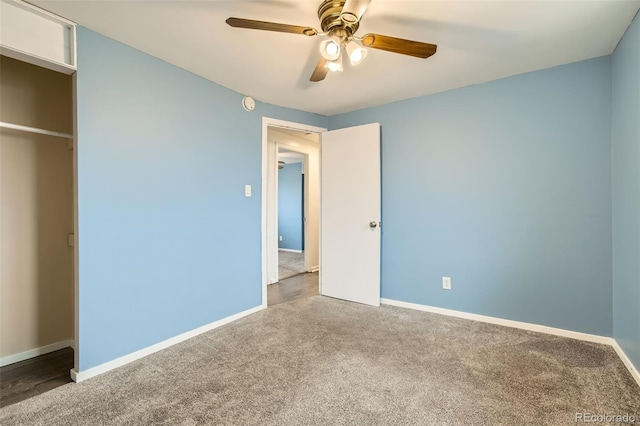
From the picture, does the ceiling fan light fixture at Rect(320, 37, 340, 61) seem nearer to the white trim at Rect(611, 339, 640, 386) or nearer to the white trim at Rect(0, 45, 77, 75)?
the white trim at Rect(0, 45, 77, 75)

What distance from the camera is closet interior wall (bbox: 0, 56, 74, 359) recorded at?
7.03 ft

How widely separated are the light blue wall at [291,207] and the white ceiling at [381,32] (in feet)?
15.0

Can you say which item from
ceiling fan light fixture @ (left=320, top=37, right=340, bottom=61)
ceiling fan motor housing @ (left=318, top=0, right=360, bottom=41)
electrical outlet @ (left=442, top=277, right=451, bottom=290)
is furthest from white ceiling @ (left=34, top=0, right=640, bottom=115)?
electrical outlet @ (left=442, top=277, right=451, bottom=290)

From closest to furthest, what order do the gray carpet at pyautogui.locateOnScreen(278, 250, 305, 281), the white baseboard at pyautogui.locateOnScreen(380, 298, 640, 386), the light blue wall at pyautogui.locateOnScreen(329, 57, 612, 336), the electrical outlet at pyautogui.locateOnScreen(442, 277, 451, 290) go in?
the white baseboard at pyautogui.locateOnScreen(380, 298, 640, 386) → the light blue wall at pyautogui.locateOnScreen(329, 57, 612, 336) → the electrical outlet at pyautogui.locateOnScreen(442, 277, 451, 290) → the gray carpet at pyautogui.locateOnScreen(278, 250, 305, 281)

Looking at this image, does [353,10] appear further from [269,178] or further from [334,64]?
[269,178]

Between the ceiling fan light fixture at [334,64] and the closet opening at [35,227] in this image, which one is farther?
the closet opening at [35,227]

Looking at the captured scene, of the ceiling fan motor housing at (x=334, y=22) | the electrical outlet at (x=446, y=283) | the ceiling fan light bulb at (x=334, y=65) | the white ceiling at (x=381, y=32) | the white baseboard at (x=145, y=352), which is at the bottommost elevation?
the white baseboard at (x=145, y=352)

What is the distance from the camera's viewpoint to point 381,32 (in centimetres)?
196

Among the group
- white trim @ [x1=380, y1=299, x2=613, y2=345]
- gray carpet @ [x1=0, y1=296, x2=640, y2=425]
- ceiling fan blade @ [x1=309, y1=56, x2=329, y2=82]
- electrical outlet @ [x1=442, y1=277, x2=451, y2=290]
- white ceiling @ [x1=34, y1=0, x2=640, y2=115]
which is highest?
white ceiling @ [x1=34, y1=0, x2=640, y2=115]

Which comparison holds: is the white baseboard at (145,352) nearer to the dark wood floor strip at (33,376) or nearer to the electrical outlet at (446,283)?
the dark wood floor strip at (33,376)

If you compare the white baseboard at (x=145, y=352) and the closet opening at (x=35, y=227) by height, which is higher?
the closet opening at (x=35, y=227)

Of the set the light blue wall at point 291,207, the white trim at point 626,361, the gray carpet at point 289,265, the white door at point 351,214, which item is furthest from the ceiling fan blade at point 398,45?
the light blue wall at point 291,207

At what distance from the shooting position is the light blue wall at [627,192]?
183cm

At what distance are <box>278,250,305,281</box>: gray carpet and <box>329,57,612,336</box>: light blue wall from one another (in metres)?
1.99
